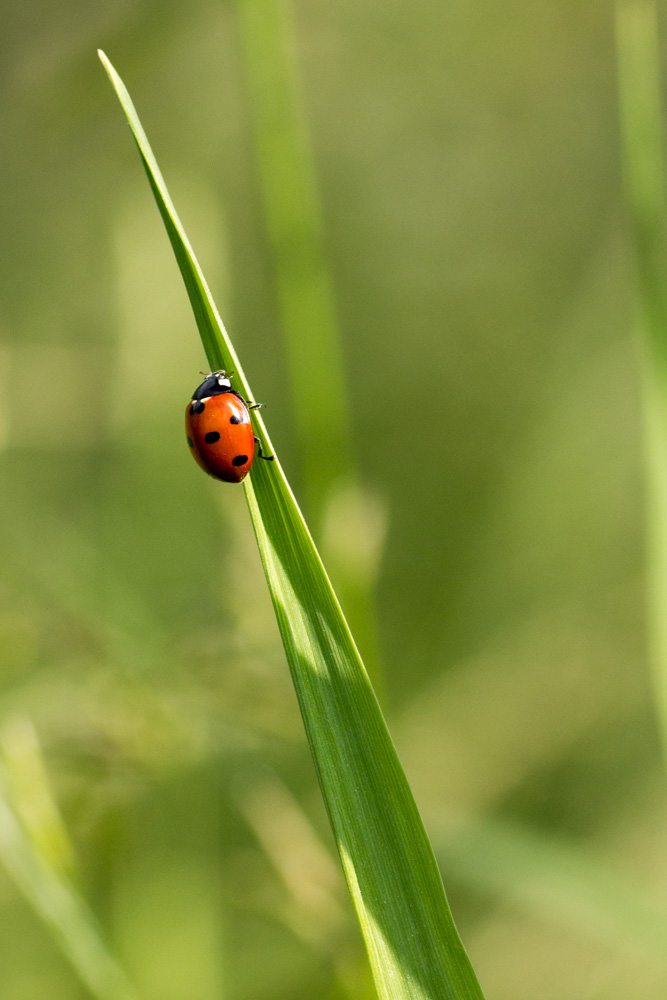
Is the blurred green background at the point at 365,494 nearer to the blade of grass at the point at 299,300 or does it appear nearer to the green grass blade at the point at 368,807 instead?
the blade of grass at the point at 299,300

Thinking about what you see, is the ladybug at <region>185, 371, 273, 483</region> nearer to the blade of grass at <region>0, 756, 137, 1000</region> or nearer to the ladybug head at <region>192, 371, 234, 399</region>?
the ladybug head at <region>192, 371, 234, 399</region>

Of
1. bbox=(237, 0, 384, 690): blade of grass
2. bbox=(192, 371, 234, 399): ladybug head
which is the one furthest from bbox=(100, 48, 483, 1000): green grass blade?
bbox=(237, 0, 384, 690): blade of grass

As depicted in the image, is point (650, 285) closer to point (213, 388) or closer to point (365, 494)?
point (213, 388)

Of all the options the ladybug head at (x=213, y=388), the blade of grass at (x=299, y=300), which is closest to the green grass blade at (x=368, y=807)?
the ladybug head at (x=213, y=388)

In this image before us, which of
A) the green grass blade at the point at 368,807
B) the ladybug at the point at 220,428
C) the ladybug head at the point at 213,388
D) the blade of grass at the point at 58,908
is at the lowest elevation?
the blade of grass at the point at 58,908

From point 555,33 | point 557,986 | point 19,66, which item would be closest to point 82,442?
point 19,66

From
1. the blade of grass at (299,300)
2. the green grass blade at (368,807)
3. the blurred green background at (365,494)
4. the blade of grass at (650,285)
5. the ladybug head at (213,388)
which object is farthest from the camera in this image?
the blurred green background at (365,494)
